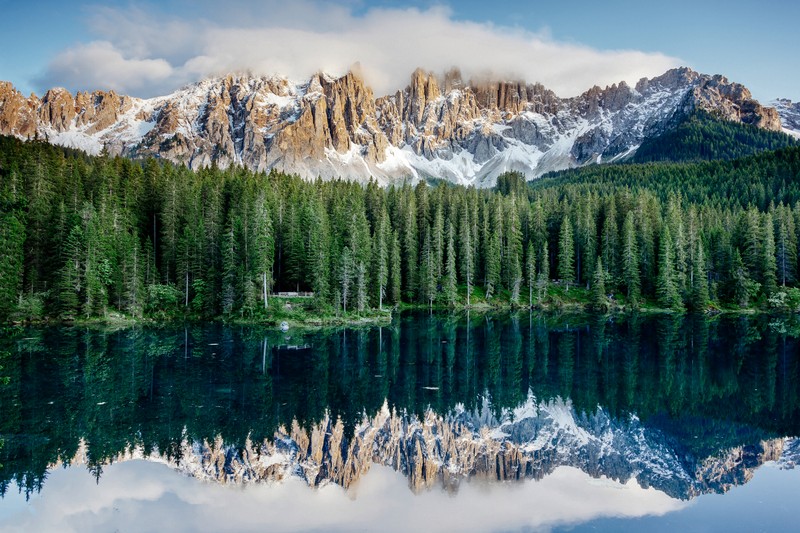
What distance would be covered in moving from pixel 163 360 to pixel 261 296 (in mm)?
29093

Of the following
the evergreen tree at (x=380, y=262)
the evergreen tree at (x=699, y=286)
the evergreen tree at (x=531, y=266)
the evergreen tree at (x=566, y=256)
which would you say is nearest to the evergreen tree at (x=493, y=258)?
the evergreen tree at (x=531, y=266)

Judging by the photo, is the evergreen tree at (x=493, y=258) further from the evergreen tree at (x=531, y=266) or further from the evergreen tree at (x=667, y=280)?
the evergreen tree at (x=667, y=280)

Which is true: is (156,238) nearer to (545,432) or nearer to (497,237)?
(497,237)

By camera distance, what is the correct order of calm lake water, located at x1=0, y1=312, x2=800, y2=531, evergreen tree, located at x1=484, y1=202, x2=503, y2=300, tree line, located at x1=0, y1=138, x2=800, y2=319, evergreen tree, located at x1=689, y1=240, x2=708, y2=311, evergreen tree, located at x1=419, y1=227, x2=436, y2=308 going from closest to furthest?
1. calm lake water, located at x1=0, y1=312, x2=800, y2=531
2. tree line, located at x1=0, y1=138, x2=800, y2=319
3. evergreen tree, located at x1=689, y1=240, x2=708, y2=311
4. evergreen tree, located at x1=419, y1=227, x2=436, y2=308
5. evergreen tree, located at x1=484, y1=202, x2=503, y2=300

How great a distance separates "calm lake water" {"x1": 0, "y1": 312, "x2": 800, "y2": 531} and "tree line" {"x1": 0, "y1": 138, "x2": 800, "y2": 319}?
2184cm

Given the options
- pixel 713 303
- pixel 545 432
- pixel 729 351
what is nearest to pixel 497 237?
pixel 713 303

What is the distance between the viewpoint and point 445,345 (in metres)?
54.3

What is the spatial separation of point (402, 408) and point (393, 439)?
17.3ft

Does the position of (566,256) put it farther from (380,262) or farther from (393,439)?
(393,439)

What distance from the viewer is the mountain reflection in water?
2411 cm

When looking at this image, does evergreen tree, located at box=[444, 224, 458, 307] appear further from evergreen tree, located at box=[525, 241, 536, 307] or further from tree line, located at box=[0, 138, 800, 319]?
evergreen tree, located at box=[525, 241, 536, 307]

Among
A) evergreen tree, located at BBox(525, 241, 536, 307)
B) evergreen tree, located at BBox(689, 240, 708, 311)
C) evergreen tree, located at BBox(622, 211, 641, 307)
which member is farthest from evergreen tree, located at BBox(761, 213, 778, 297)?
evergreen tree, located at BBox(525, 241, 536, 307)

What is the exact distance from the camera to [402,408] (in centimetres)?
3250

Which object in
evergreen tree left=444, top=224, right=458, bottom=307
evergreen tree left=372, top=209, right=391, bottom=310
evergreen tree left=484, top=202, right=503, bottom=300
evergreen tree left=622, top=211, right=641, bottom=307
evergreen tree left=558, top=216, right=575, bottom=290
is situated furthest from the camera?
evergreen tree left=558, top=216, right=575, bottom=290
